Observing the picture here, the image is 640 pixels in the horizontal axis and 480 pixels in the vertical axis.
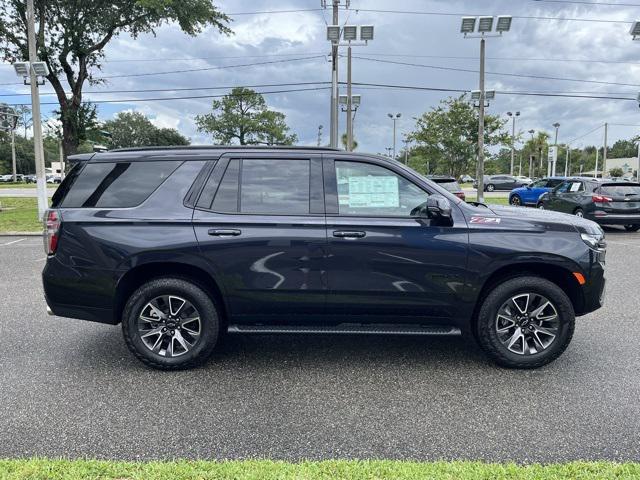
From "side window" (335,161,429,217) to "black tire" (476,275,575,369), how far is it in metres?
0.99

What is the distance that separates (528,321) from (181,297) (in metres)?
2.90

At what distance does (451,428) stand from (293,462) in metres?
1.09

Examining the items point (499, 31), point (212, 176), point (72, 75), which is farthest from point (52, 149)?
point (212, 176)

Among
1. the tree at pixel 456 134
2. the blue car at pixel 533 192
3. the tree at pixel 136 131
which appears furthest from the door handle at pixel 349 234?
the tree at pixel 136 131

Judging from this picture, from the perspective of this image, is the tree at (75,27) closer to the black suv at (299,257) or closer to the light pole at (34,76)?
the light pole at (34,76)

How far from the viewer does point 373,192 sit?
13.6 ft

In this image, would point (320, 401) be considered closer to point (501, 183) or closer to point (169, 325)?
point (169, 325)

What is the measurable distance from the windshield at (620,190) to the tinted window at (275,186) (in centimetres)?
1215

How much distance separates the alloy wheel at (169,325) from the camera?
407cm

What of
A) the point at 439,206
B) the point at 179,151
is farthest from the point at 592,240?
the point at 179,151

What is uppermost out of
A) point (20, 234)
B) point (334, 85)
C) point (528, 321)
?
point (334, 85)

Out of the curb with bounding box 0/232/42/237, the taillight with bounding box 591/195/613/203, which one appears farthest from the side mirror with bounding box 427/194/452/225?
the curb with bounding box 0/232/42/237

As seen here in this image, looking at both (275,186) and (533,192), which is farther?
(533,192)

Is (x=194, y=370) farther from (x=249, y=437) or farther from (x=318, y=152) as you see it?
(x=318, y=152)
